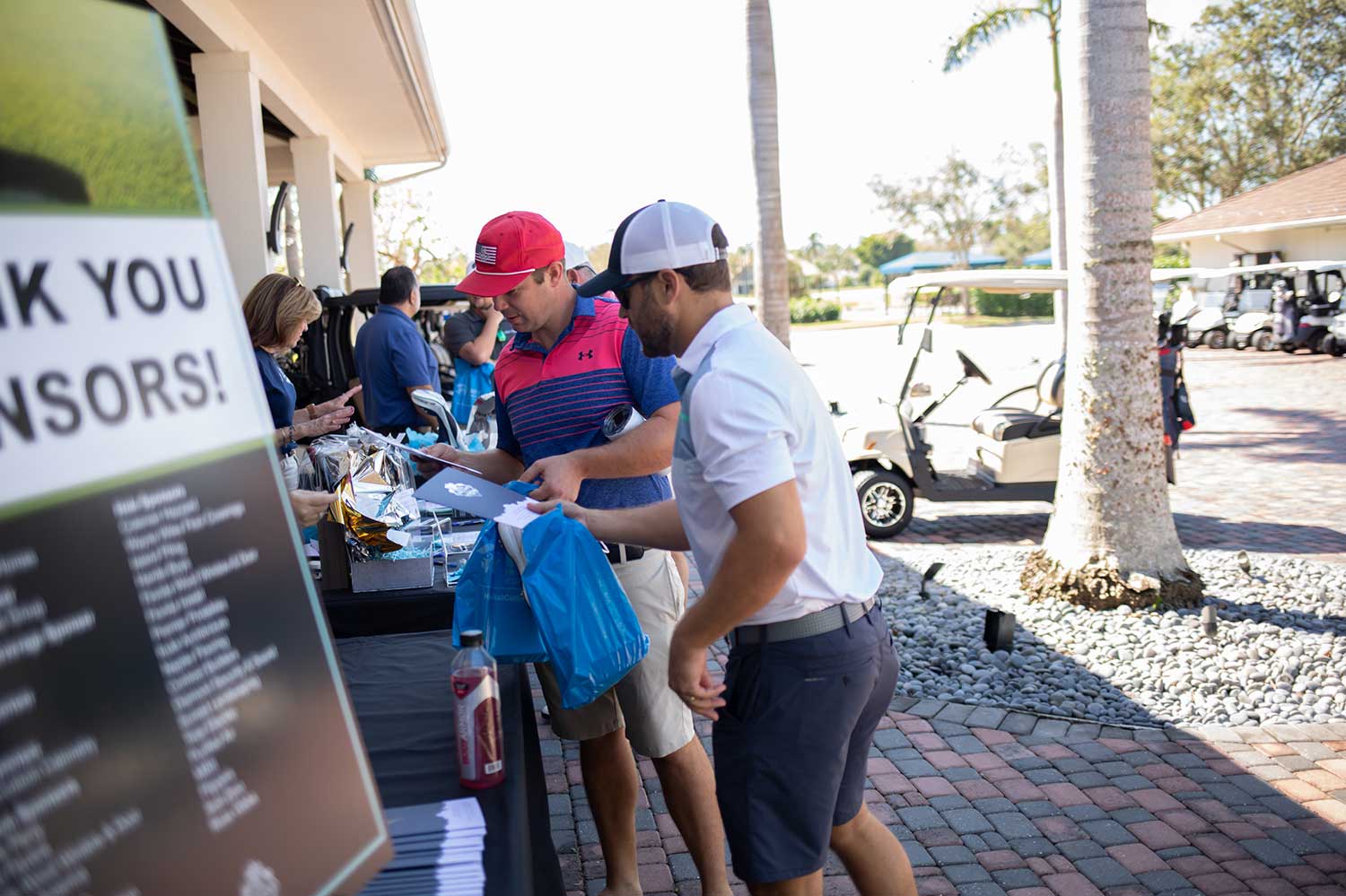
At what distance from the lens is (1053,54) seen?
1798 cm

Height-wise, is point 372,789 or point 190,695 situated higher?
point 190,695

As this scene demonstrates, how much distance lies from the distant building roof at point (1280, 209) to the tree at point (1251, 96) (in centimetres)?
798

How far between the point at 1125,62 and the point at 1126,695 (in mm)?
3541

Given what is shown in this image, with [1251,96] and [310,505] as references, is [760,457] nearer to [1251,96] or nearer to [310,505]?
[310,505]

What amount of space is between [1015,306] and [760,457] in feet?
182

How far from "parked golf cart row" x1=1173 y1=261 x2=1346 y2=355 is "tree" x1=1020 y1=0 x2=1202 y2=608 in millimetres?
16684

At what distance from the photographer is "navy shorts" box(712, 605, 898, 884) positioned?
2234 mm

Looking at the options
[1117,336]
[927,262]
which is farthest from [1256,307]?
[927,262]

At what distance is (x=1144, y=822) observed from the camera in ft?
12.2

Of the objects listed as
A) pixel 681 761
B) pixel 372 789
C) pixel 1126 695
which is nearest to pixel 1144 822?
pixel 1126 695

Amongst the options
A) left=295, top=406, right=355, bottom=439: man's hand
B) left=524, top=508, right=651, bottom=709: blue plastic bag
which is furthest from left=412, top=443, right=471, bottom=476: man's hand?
left=524, top=508, right=651, bottom=709: blue plastic bag

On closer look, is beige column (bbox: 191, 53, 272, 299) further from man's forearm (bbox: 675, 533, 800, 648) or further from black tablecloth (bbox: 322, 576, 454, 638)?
man's forearm (bbox: 675, 533, 800, 648)

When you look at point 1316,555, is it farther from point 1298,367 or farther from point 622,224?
point 1298,367

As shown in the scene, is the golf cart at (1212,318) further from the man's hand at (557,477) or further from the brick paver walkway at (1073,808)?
the man's hand at (557,477)
